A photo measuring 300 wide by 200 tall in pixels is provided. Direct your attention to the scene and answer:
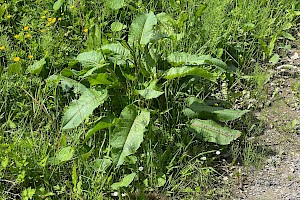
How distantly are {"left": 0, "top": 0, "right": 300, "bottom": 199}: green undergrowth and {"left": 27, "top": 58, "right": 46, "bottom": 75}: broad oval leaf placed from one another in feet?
0.04

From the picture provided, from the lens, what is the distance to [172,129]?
3.54 metres

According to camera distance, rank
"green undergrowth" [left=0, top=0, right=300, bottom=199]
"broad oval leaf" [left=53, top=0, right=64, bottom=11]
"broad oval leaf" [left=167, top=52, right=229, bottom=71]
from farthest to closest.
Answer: "broad oval leaf" [left=53, top=0, right=64, bottom=11]
"broad oval leaf" [left=167, top=52, right=229, bottom=71]
"green undergrowth" [left=0, top=0, right=300, bottom=199]

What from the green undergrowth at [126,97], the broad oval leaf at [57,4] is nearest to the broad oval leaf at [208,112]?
the green undergrowth at [126,97]

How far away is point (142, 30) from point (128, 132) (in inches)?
31.9

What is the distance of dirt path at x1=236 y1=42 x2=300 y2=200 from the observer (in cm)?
335

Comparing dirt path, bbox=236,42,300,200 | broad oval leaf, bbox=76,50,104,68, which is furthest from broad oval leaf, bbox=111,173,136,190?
broad oval leaf, bbox=76,50,104,68

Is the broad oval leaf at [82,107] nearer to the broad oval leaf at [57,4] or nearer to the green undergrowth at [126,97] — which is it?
the green undergrowth at [126,97]

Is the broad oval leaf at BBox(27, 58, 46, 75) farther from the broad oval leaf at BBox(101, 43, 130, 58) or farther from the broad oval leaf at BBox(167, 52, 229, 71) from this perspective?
the broad oval leaf at BBox(167, 52, 229, 71)

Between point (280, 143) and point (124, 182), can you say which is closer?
point (124, 182)

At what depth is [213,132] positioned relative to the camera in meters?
3.48

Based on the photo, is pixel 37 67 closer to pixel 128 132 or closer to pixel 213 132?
pixel 128 132

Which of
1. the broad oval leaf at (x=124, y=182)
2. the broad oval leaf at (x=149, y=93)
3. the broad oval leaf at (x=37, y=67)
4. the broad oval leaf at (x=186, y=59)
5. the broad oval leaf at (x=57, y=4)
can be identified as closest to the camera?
the broad oval leaf at (x=124, y=182)

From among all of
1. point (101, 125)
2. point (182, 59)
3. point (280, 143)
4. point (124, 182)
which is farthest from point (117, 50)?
point (280, 143)

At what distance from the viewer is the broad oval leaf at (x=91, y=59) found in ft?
11.7
